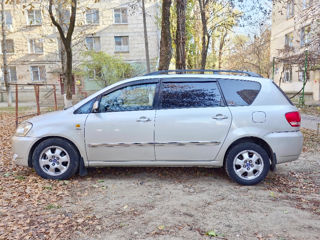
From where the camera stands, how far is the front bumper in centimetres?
418

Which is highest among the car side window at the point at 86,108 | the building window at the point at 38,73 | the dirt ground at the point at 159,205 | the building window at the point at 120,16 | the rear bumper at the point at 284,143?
the building window at the point at 120,16

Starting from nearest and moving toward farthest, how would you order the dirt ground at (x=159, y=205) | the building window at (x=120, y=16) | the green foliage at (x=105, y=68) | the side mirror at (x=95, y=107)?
the dirt ground at (x=159, y=205) < the side mirror at (x=95, y=107) < the green foliage at (x=105, y=68) < the building window at (x=120, y=16)

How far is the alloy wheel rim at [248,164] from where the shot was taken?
157 inches

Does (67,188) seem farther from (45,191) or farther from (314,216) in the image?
(314,216)

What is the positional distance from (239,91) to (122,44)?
24.5m

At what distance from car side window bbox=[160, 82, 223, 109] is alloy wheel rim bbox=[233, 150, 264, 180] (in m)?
0.89

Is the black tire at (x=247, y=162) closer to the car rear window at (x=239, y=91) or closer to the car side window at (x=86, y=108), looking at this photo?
the car rear window at (x=239, y=91)

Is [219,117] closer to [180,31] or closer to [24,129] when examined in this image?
[24,129]

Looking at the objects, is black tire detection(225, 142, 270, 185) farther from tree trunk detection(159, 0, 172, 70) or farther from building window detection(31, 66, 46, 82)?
building window detection(31, 66, 46, 82)

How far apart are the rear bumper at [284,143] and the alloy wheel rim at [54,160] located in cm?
323

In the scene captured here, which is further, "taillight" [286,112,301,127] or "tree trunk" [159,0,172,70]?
"tree trunk" [159,0,172,70]

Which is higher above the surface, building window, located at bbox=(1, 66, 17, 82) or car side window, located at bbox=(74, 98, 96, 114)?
building window, located at bbox=(1, 66, 17, 82)

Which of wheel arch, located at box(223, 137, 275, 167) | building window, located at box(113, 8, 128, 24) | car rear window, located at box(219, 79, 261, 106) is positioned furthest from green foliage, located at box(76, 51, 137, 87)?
wheel arch, located at box(223, 137, 275, 167)

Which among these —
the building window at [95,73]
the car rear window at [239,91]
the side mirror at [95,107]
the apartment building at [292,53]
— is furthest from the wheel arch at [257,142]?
the building window at [95,73]
